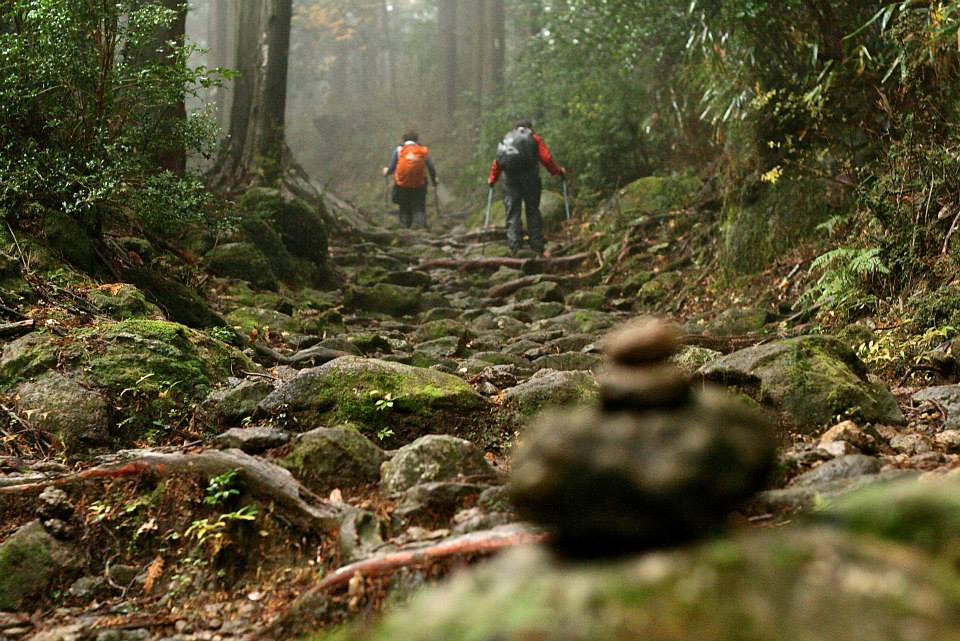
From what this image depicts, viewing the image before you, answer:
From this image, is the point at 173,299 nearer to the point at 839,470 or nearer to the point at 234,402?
the point at 234,402

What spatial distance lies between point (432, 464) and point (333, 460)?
495 millimetres

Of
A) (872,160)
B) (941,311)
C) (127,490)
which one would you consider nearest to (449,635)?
(127,490)

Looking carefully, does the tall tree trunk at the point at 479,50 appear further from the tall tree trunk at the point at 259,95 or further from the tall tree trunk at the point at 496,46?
the tall tree trunk at the point at 259,95

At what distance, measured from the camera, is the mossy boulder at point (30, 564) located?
3.12 m

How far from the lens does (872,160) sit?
7445 millimetres

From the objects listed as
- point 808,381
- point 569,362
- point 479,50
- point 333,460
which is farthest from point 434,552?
point 479,50

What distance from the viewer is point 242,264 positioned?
8.93 meters

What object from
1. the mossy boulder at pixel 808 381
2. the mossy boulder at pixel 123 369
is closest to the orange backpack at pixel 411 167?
the mossy boulder at pixel 123 369

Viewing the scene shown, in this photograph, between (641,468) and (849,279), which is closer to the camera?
(641,468)

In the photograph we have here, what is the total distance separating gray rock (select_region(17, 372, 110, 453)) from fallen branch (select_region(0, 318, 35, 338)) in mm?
645

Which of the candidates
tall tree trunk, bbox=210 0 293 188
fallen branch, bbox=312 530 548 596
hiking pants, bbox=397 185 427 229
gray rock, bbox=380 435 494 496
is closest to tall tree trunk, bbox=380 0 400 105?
hiking pants, bbox=397 185 427 229

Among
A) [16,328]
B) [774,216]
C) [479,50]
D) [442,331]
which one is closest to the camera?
[16,328]

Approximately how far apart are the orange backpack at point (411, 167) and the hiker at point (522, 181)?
369 cm

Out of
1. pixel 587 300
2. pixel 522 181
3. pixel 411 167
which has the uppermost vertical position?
pixel 411 167
